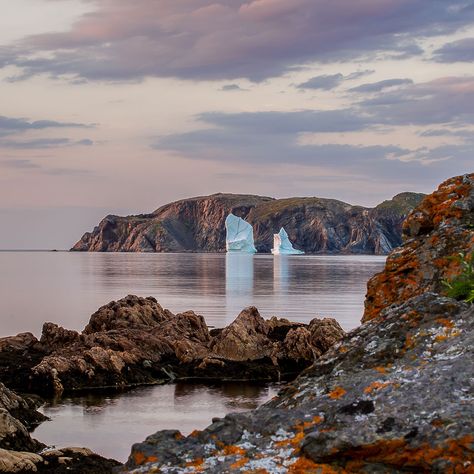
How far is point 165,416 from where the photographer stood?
2680 cm

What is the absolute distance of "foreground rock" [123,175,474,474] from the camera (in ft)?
16.1

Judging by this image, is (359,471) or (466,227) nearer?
(359,471)

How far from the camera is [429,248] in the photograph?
8508 millimetres

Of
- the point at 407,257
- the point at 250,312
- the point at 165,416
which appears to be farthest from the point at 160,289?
the point at 407,257

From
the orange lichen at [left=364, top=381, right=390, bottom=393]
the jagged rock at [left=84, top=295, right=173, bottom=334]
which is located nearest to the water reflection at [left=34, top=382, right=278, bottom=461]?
the jagged rock at [left=84, top=295, right=173, bottom=334]

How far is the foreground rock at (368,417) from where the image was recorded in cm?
490

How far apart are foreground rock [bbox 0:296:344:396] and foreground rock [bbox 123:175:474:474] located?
25.7 m

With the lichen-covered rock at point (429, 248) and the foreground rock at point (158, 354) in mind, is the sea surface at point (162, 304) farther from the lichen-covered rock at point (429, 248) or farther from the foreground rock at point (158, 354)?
the lichen-covered rock at point (429, 248)

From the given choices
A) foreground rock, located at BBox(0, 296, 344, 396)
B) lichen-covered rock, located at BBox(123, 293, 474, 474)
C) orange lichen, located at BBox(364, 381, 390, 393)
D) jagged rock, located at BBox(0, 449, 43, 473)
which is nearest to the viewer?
lichen-covered rock, located at BBox(123, 293, 474, 474)

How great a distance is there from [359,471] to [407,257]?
407cm

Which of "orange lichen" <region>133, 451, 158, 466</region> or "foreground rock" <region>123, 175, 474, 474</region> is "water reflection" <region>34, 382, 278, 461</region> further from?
"orange lichen" <region>133, 451, 158, 466</region>

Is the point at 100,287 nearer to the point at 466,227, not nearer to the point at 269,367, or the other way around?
the point at 269,367

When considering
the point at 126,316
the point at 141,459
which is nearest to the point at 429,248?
the point at 141,459

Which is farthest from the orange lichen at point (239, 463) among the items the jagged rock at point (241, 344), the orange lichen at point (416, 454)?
the jagged rock at point (241, 344)
